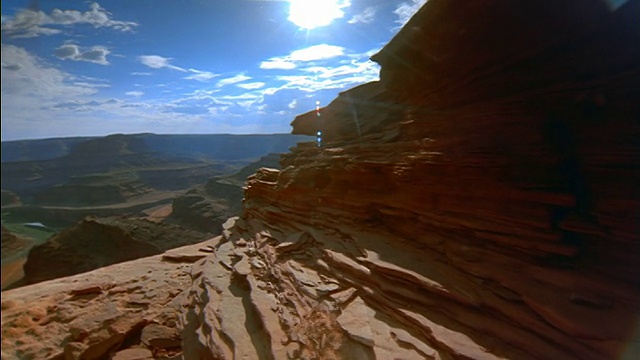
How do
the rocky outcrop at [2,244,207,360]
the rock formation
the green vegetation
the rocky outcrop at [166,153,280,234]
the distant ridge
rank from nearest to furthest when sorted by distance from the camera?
the green vegetation, the rock formation, the rocky outcrop at [2,244,207,360], the rocky outcrop at [166,153,280,234], the distant ridge

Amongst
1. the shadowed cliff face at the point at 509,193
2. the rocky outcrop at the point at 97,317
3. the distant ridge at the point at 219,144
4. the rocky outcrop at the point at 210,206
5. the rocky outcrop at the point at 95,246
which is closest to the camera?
the shadowed cliff face at the point at 509,193

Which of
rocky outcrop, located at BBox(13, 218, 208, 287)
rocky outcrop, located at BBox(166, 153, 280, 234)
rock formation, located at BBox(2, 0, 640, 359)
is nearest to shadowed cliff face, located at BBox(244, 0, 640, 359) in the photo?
rock formation, located at BBox(2, 0, 640, 359)

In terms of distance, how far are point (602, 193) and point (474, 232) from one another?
2.39 m

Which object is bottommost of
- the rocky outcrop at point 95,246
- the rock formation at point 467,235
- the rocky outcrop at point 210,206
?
the rocky outcrop at point 210,206

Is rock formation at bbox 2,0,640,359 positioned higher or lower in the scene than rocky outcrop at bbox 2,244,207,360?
higher

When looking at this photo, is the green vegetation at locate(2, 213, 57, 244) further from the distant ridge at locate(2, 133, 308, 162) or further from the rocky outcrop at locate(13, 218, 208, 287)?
the distant ridge at locate(2, 133, 308, 162)

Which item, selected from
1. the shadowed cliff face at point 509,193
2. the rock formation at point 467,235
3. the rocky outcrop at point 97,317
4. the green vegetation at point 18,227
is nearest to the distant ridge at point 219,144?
the rocky outcrop at point 97,317

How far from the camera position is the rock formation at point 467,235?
17.4 feet

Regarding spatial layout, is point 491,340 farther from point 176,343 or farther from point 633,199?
point 176,343

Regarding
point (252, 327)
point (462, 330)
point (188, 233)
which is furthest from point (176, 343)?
point (188, 233)

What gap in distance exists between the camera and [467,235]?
7.21 metres

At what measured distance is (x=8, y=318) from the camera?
7.27 metres

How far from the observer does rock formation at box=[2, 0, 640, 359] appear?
5.31 meters

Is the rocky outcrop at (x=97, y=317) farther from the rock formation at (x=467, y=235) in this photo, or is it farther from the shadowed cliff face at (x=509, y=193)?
the shadowed cliff face at (x=509, y=193)
